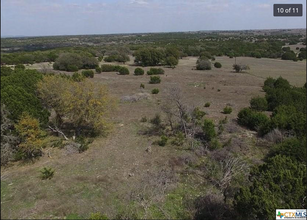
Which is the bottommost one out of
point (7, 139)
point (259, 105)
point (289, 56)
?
point (259, 105)

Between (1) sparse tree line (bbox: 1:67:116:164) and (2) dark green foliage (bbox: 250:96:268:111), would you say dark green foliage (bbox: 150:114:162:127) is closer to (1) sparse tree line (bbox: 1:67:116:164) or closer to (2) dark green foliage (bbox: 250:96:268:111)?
(1) sparse tree line (bbox: 1:67:116:164)

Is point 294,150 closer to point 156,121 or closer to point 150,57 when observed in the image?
point 156,121

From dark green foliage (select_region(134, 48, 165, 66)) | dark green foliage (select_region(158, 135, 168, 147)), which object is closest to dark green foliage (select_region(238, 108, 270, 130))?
dark green foliage (select_region(158, 135, 168, 147))

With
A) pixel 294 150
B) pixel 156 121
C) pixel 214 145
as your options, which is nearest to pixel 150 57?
pixel 156 121

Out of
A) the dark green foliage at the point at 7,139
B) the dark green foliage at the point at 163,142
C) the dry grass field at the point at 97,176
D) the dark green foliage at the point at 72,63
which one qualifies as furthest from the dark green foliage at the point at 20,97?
the dark green foliage at the point at 72,63

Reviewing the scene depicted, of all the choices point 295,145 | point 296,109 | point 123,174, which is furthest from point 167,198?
point 296,109

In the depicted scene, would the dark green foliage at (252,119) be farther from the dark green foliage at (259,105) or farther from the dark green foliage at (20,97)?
the dark green foliage at (20,97)

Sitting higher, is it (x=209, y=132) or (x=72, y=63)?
(x=72, y=63)

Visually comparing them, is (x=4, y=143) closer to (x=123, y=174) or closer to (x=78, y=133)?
(x=78, y=133)
